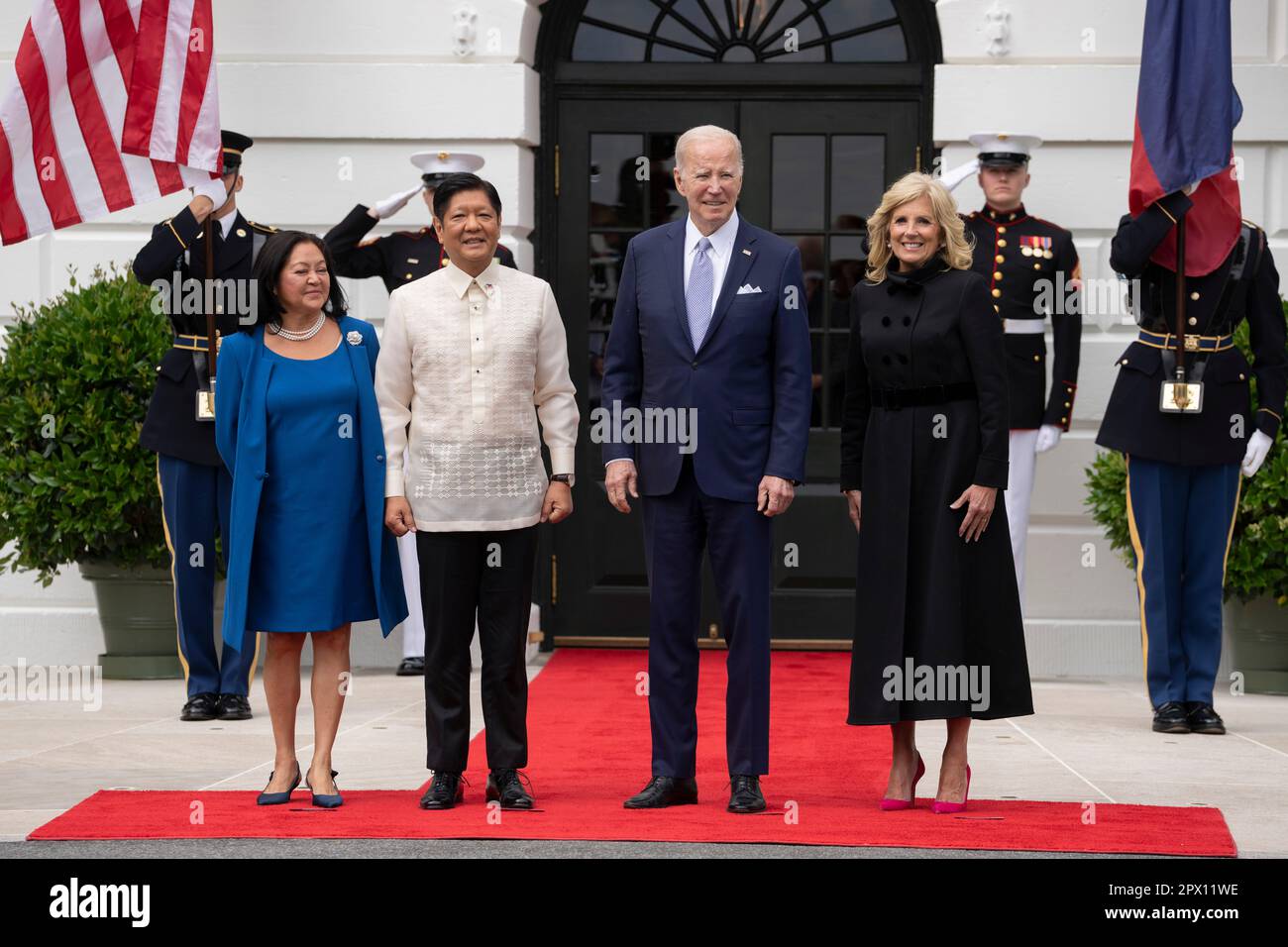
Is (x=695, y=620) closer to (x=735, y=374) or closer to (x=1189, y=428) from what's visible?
(x=735, y=374)

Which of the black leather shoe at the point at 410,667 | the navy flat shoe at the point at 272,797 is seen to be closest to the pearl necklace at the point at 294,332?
the navy flat shoe at the point at 272,797

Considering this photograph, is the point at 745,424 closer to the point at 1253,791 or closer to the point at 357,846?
the point at 357,846

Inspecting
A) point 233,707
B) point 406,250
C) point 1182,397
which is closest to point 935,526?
point 1182,397

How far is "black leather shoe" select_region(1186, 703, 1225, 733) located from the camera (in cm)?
799

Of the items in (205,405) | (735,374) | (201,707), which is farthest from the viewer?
(205,405)

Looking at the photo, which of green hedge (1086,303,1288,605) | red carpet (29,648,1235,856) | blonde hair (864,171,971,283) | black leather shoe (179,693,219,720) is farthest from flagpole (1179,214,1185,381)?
black leather shoe (179,693,219,720)

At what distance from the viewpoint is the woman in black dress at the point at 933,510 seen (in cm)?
604

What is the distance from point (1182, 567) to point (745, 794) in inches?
117

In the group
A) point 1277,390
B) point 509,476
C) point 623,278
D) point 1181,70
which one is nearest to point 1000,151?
point 1181,70

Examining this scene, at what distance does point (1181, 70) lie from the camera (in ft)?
27.9

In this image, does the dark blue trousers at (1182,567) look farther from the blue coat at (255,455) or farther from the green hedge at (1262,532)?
the blue coat at (255,455)

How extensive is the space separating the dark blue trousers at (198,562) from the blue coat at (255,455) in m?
2.37

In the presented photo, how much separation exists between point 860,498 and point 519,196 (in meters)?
4.25

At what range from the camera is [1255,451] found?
26.6 ft
